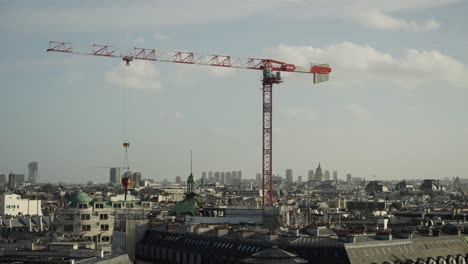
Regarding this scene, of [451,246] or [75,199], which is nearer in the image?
[451,246]

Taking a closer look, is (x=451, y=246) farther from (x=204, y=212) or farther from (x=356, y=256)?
(x=204, y=212)

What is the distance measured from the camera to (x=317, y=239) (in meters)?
105

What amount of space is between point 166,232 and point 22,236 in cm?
4698

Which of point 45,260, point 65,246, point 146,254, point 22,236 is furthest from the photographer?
point 22,236

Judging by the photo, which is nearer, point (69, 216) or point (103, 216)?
point (69, 216)

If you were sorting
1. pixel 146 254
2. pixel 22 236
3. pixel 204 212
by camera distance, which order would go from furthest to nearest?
pixel 204 212 < pixel 22 236 < pixel 146 254

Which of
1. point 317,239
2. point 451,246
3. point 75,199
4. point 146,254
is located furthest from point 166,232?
point 75,199

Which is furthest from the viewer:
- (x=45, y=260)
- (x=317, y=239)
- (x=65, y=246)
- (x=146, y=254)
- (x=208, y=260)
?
(x=146, y=254)

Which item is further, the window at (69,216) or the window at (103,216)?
the window at (103,216)

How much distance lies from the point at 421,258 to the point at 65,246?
4555 centimetres

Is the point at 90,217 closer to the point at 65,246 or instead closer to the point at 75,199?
the point at 75,199

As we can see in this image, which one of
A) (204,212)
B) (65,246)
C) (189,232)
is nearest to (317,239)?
(189,232)

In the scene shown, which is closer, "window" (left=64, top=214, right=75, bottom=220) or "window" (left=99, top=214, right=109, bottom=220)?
"window" (left=64, top=214, right=75, bottom=220)

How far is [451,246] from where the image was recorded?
115 meters
